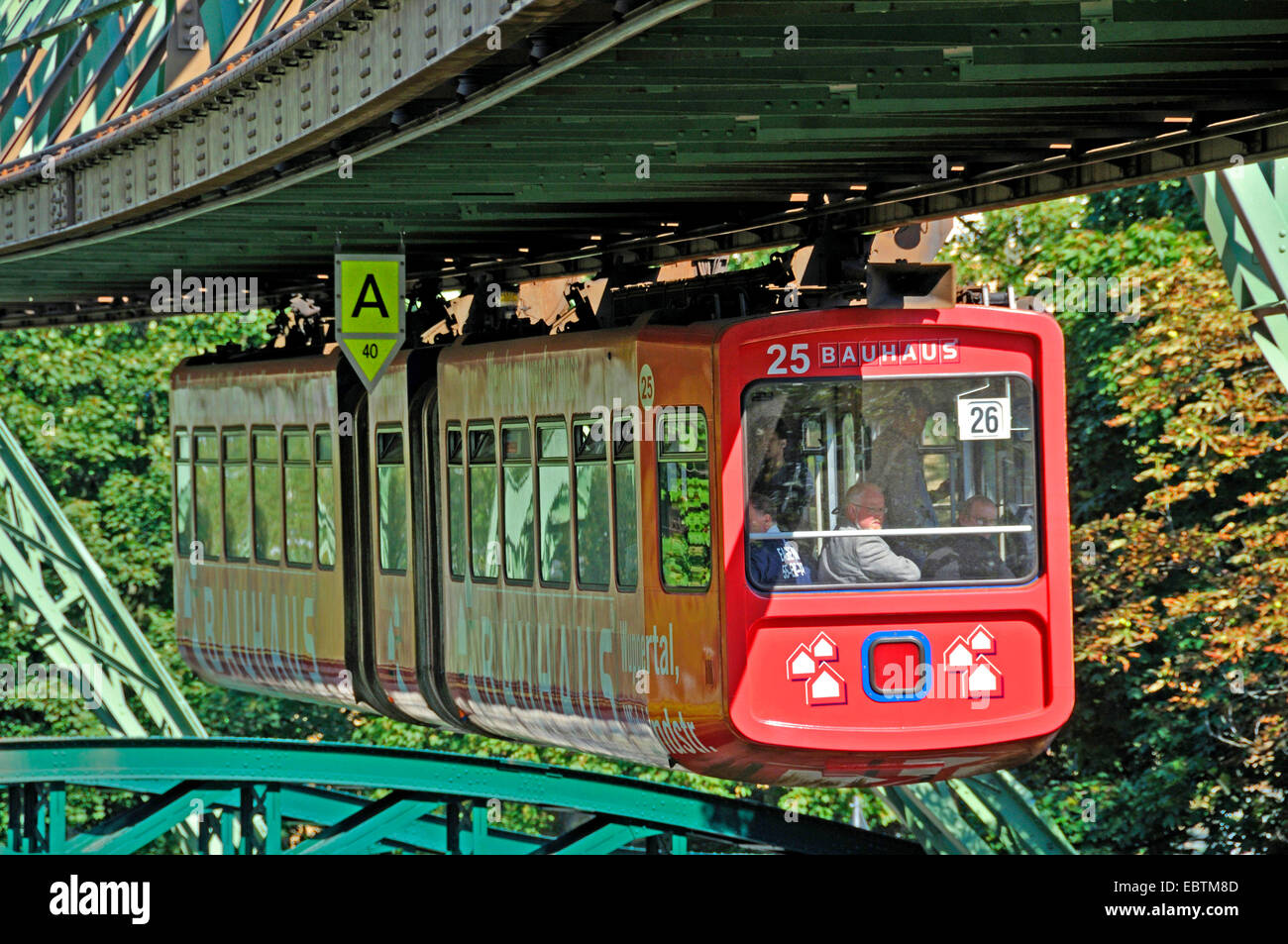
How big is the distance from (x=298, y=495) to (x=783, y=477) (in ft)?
19.0

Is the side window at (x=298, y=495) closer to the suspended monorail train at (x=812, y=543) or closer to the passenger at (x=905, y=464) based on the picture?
the suspended monorail train at (x=812, y=543)

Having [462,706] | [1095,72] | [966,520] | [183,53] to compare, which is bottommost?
[462,706]

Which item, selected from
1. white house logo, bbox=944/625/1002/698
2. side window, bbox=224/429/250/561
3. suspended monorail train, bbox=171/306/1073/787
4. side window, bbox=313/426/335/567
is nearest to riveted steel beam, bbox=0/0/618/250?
suspended monorail train, bbox=171/306/1073/787

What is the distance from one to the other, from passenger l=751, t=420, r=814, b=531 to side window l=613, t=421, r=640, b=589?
746 mm

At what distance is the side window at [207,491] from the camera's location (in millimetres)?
17531

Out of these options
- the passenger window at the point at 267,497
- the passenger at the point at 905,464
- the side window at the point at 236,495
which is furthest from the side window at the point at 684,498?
the side window at the point at 236,495

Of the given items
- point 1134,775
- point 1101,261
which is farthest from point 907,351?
point 1134,775

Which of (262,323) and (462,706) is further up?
(262,323)

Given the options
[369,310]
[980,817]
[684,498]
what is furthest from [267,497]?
[980,817]

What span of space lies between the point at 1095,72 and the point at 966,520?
7.79 feet

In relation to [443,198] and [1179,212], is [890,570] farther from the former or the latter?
[1179,212]

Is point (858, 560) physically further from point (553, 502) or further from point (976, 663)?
point (553, 502)

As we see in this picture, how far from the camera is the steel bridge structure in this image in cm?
895
